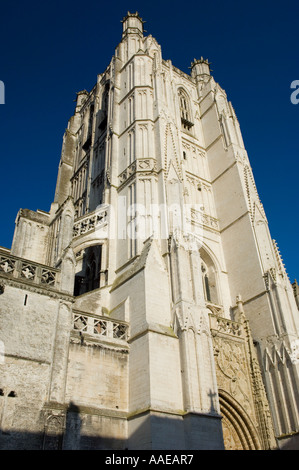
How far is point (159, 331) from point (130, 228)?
5412 mm

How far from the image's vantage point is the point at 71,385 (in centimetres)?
1143

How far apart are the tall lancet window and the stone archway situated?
680 inches

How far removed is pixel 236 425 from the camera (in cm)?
1424

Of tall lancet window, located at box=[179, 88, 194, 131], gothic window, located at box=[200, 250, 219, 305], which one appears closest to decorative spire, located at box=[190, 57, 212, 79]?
tall lancet window, located at box=[179, 88, 194, 131]

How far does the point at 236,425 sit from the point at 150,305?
5.29 metres

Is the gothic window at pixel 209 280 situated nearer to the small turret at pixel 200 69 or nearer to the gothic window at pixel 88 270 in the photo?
the gothic window at pixel 88 270

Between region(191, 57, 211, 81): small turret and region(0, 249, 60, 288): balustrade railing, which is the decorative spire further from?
region(0, 249, 60, 288): balustrade railing

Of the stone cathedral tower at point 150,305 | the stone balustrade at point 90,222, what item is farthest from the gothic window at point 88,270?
the stone balustrade at point 90,222

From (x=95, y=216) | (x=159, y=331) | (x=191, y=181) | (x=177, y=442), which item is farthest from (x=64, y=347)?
(x=191, y=181)

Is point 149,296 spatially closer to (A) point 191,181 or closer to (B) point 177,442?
(B) point 177,442

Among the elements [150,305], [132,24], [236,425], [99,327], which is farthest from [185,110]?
[236,425]

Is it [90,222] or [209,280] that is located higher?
[90,222]

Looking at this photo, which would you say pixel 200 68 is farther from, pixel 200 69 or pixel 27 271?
pixel 27 271

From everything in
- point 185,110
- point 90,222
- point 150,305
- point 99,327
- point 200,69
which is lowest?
point 99,327
